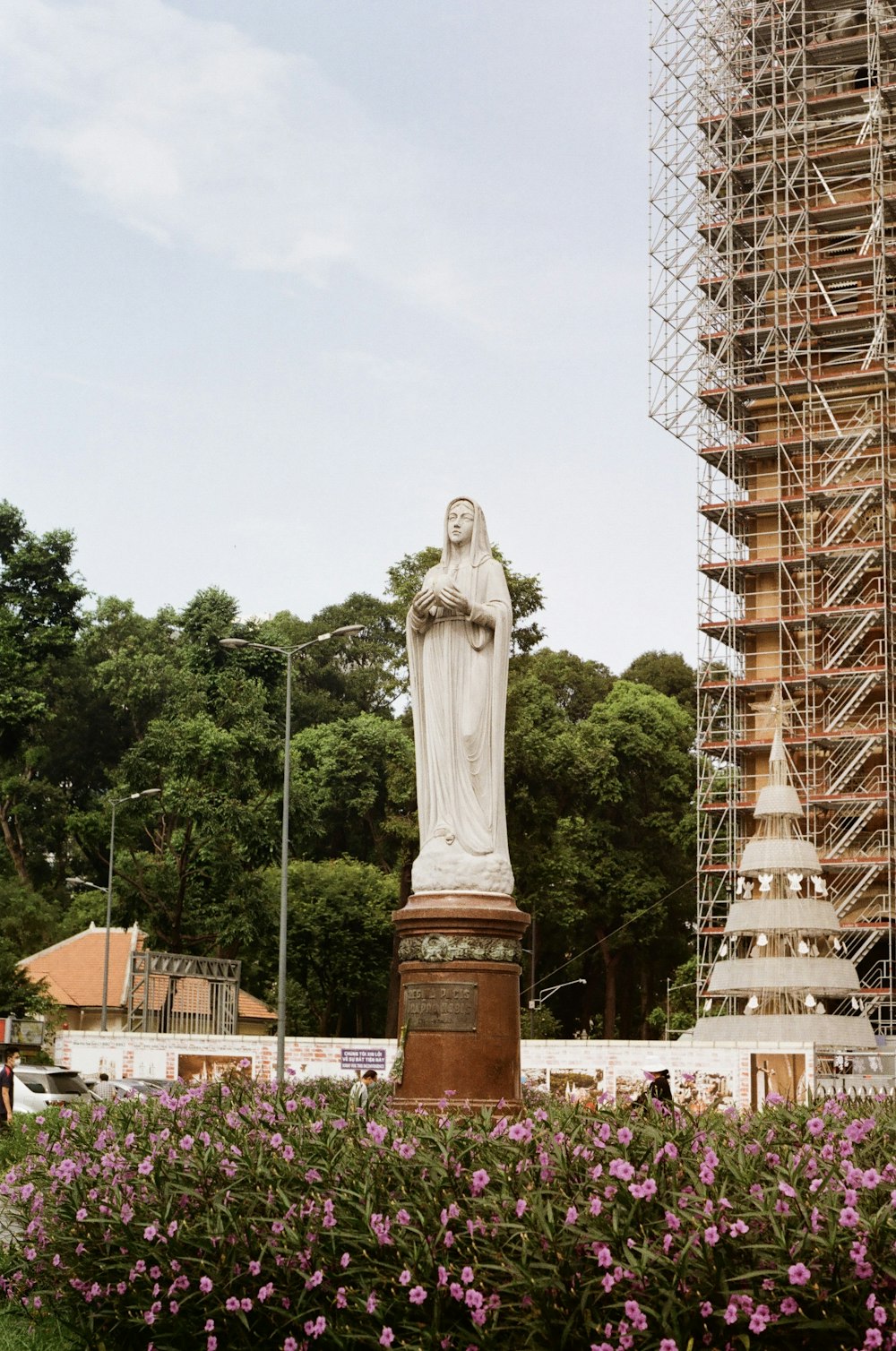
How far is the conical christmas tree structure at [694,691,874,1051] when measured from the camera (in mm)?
35938

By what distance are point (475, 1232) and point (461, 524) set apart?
25.2 feet

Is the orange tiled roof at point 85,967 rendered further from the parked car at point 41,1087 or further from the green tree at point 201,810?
the parked car at point 41,1087

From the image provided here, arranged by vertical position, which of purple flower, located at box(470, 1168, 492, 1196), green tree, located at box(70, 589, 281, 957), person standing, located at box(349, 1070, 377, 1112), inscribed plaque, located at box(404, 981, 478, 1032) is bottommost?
purple flower, located at box(470, 1168, 492, 1196)

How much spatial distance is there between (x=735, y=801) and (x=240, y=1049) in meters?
18.6

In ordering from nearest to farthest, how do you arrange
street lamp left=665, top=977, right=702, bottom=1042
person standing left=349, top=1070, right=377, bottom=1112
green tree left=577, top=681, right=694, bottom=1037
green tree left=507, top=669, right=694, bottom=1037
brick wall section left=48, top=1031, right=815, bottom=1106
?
person standing left=349, top=1070, right=377, bottom=1112, brick wall section left=48, top=1031, right=815, bottom=1106, street lamp left=665, top=977, right=702, bottom=1042, green tree left=507, top=669, right=694, bottom=1037, green tree left=577, top=681, right=694, bottom=1037

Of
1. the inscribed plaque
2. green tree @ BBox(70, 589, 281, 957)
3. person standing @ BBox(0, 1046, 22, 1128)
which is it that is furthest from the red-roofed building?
the inscribed plaque

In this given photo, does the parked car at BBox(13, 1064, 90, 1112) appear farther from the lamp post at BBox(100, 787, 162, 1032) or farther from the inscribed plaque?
the inscribed plaque

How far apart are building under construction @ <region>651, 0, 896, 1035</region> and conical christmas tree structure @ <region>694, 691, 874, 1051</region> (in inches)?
244

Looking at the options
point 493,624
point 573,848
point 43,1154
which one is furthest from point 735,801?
point 43,1154

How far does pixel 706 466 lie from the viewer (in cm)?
4922

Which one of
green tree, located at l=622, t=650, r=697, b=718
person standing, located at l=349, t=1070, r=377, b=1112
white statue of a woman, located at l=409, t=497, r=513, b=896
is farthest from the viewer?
green tree, located at l=622, t=650, r=697, b=718

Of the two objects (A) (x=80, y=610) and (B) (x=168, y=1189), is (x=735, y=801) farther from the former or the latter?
(B) (x=168, y=1189)

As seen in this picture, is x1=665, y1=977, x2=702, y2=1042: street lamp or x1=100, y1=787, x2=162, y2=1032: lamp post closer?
x1=100, y1=787, x2=162, y2=1032: lamp post

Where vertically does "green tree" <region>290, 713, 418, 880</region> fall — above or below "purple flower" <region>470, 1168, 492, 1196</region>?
above
